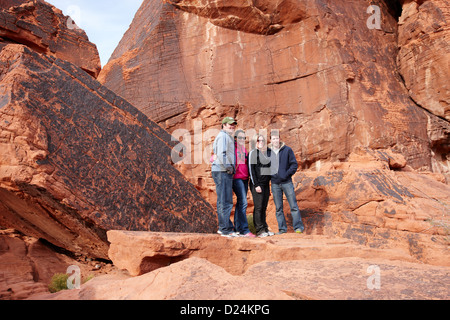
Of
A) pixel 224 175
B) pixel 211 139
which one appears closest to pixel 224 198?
pixel 224 175

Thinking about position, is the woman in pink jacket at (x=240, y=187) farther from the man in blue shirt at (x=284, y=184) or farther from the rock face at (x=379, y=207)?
the rock face at (x=379, y=207)

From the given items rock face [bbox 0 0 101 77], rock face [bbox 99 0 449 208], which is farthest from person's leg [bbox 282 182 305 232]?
rock face [bbox 0 0 101 77]

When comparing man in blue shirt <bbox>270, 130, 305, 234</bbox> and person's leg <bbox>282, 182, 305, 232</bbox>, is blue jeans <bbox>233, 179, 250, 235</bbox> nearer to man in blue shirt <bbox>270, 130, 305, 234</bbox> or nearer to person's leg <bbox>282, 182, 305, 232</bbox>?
man in blue shirt <bbox>270, 130, 305, 234</bbox>

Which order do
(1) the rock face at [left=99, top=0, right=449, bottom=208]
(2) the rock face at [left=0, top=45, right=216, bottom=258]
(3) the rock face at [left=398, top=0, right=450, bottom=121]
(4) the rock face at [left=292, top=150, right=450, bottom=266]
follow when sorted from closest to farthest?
1. (2) the rock face at [left=0, top=45, right=216, bottom=258]
2. (4) the rock face at [left=292, top=150, right=450, bottom=266]
3. (1) the rock face at [left=99, top=0, right=449, bottom=208]
4. (3) the rock face at [left=398, top=0, right=450, bottom=121]

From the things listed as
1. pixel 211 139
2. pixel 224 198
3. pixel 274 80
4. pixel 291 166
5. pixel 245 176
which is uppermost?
pixel 274 80

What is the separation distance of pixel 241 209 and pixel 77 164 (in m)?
2.27

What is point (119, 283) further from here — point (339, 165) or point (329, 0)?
point (329, 0)

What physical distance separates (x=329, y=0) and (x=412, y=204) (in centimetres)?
778

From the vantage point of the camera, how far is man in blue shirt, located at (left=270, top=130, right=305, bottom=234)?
5137mm

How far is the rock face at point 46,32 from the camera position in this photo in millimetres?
8008

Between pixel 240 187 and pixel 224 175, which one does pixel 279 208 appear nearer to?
pixel 240 187

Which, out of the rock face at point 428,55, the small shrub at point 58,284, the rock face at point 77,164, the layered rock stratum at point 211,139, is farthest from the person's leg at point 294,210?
the rock face at point 428,55

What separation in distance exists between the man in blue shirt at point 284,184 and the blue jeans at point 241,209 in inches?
24.1

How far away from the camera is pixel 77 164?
154 inches
